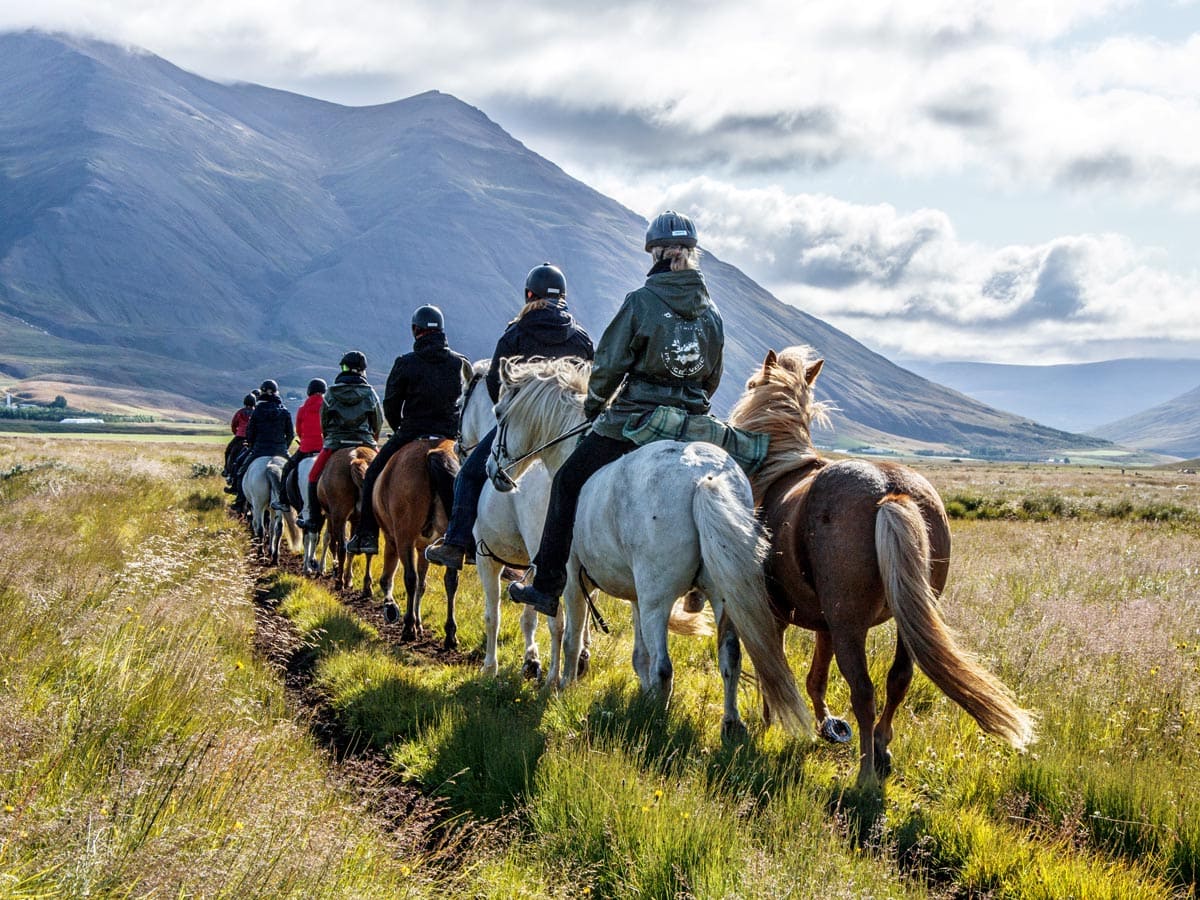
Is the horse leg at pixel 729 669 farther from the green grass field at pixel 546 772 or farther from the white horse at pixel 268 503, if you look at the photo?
the white horse at pixel 268 503

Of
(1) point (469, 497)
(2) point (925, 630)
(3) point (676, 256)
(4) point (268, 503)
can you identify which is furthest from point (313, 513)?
(2) point (925, 630)

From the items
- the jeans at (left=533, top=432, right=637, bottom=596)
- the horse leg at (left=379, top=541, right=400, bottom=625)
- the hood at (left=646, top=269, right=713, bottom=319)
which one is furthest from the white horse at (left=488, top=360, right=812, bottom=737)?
the horse leg at (left=379, top=541, right=400, bottom=625)

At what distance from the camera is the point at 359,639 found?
10.1m

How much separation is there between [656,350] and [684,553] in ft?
5.43

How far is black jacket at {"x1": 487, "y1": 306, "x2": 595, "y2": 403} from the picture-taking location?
9344 mm

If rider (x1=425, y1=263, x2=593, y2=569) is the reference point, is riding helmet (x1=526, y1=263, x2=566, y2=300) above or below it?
above

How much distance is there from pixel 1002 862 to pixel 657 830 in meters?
1.82

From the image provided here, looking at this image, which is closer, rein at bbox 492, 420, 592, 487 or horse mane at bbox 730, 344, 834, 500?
horse mane at bbox 730, 344, 834, 500

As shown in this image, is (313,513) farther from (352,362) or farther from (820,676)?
(820,676)

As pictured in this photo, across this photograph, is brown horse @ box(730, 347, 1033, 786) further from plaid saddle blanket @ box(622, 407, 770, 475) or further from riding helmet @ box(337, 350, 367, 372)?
riding helmet @ box(337, 350, 367, 372)

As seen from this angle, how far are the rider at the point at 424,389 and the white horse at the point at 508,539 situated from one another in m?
1.88

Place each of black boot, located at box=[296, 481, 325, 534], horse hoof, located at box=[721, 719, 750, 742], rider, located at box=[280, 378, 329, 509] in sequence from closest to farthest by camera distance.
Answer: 1. horse hoof, located at box=[721, 719, 750, 742]
2. black boot, located at box=[296, 481, 325, 534]
3. rider, located at box=[280, 378, 329, 509]

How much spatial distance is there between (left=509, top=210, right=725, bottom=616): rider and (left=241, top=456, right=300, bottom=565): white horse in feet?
39.9

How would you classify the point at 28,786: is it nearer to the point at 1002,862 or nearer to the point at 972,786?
the point at 1002,862
